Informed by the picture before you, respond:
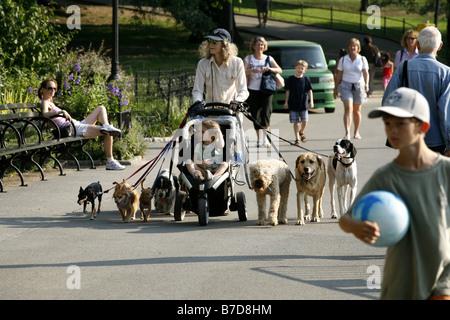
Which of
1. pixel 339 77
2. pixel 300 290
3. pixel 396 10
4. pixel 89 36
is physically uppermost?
pixel 396 10

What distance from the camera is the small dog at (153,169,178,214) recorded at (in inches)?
390

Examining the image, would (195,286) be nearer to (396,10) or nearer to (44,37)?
(44,37)

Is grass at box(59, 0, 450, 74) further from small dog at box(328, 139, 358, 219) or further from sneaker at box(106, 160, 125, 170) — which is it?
small dog at box(328, 139, 358, 219)

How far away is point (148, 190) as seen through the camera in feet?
31.9

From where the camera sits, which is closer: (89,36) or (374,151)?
(374,151)

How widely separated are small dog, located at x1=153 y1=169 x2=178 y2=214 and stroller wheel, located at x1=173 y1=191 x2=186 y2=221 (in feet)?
1.07

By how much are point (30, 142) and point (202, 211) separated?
4715mm

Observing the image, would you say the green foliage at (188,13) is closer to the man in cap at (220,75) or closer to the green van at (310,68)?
the green van at (310,68)

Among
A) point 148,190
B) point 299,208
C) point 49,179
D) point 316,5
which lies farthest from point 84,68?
point 316,5

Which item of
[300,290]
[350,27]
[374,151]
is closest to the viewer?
[300,290]

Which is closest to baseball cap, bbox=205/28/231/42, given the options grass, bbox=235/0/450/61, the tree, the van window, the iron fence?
the iron fence

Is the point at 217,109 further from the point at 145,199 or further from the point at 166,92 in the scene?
the point at 166,92

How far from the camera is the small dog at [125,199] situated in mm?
9633

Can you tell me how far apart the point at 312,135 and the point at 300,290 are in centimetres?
1134
